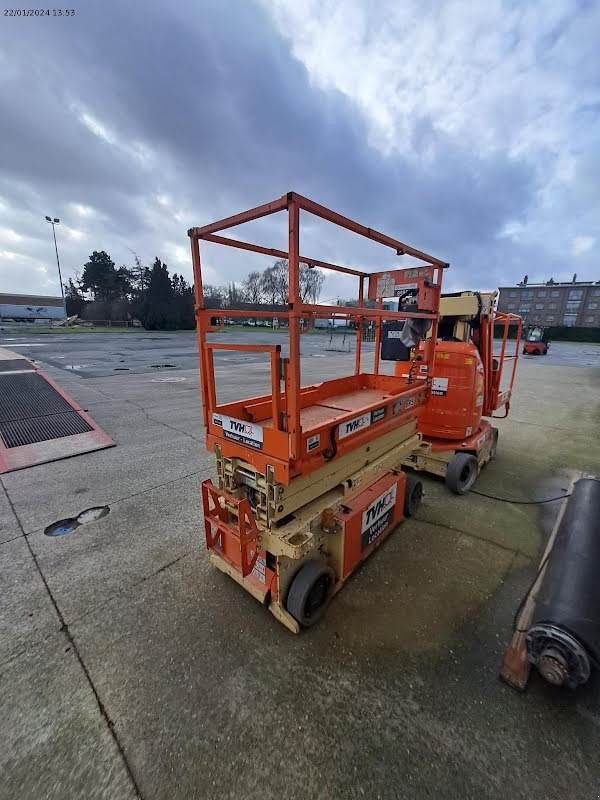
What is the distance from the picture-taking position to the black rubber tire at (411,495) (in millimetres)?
4086

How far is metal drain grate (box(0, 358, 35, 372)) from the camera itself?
11336 millimetres

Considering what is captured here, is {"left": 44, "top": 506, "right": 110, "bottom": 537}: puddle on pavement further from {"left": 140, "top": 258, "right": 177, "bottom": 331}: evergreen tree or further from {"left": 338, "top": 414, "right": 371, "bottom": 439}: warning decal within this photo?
{"left": 140, "top": 258, "right": 177, "bottom": 331}: evergreen tree

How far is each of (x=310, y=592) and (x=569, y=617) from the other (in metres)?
1.71

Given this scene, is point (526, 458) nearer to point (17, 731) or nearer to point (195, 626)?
point (195, 626)

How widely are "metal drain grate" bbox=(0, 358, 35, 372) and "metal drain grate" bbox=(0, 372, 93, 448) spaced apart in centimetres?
185

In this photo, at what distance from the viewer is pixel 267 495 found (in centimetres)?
240

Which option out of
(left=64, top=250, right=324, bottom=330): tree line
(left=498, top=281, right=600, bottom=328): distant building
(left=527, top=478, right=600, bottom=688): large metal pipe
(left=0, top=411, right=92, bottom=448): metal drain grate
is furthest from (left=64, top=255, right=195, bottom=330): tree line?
(left=498, top=281, right=600, bottom=328): distant building

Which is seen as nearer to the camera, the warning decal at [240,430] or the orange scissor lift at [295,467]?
the orange scissor lift at [295,467]

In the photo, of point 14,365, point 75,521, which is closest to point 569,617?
point 75,521

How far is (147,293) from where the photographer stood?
179 feet

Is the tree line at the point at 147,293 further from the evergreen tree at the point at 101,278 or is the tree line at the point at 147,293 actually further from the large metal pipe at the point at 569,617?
the large metal pipe at the point at 569,617

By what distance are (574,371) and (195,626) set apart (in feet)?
76.6

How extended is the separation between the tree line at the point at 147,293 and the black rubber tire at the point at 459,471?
4611 cm

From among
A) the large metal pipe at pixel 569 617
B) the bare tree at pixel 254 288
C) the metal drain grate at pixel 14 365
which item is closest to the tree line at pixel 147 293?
the bare tree at pixel 254 288
